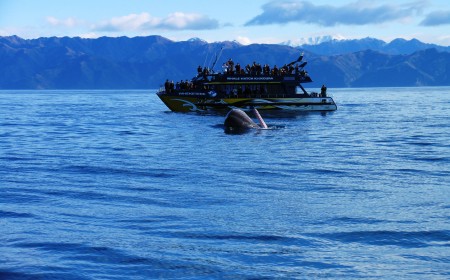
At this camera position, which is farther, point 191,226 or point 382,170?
point 382,170

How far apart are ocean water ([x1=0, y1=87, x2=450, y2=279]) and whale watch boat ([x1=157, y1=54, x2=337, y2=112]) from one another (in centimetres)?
4008

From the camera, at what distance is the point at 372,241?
1560 cm

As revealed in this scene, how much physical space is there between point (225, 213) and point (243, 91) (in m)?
61.2

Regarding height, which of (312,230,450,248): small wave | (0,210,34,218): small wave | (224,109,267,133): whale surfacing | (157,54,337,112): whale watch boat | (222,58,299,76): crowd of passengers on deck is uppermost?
(222,58,299,76): crowd of passengers on deck

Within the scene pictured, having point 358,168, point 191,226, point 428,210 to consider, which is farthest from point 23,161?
point 428,210

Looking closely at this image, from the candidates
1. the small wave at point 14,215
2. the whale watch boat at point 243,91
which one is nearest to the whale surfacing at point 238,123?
the whale watch boat at point 243,91

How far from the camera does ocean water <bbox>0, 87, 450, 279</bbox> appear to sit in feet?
44.6

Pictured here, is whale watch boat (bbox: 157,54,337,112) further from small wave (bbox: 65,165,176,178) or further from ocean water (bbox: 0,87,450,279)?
small wave (bbox: 65,165,176,178)

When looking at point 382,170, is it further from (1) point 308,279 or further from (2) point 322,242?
(1) point 308,279

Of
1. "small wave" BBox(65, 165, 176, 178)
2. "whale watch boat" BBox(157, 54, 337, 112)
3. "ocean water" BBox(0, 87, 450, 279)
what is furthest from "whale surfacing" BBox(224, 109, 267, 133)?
"whale watch boat" BBox(157, 54, 337, 112)

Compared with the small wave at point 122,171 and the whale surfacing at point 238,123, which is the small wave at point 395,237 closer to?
the small wave at point 122,171

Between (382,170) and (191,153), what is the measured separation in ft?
36.6

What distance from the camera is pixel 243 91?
261 ft

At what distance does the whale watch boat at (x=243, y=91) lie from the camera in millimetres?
78625
